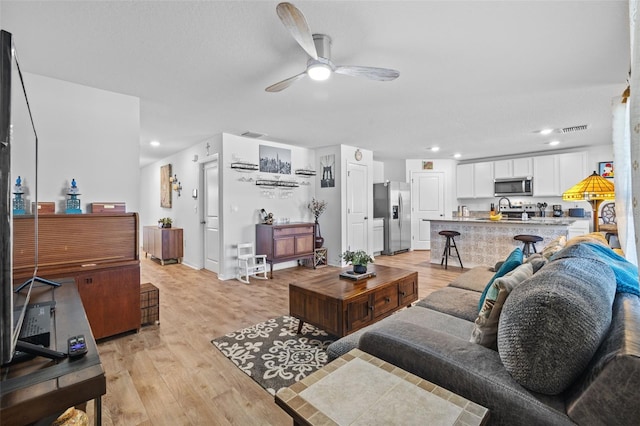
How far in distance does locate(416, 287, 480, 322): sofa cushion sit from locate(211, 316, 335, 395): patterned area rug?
3.14 ft

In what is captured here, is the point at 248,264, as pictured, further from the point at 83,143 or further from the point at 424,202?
the point at 424,202

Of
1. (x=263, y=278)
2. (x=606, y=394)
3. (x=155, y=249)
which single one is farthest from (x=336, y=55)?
(x=155, y=249)

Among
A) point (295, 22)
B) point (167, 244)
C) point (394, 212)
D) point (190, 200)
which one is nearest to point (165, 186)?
point (190, 200)

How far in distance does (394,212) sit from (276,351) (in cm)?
535

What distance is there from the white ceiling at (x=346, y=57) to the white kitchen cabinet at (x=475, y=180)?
3.05 meters

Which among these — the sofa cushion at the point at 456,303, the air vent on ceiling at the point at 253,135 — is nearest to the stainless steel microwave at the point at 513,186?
the sofa cushion at the point at 456,303

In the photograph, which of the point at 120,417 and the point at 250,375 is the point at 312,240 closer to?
the point at 250,375

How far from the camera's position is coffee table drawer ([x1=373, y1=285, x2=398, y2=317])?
2504mm

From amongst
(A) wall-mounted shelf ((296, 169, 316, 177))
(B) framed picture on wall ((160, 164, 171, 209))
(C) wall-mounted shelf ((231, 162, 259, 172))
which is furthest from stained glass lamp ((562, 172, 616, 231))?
(B) framed picture on wall ((160, 164, 171, 209))

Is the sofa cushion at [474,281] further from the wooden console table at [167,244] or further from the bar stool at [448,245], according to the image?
the wooden console table at [167,244]

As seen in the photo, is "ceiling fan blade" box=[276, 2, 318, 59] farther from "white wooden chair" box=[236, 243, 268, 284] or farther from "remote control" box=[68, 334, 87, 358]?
"white wooden chair" box=[236, 243, 268, 284]

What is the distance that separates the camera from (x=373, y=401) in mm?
901

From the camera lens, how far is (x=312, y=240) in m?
5.45

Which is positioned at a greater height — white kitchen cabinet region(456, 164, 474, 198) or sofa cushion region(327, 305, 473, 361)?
white kitchen cabinet region(456, 164, 474, 198)
